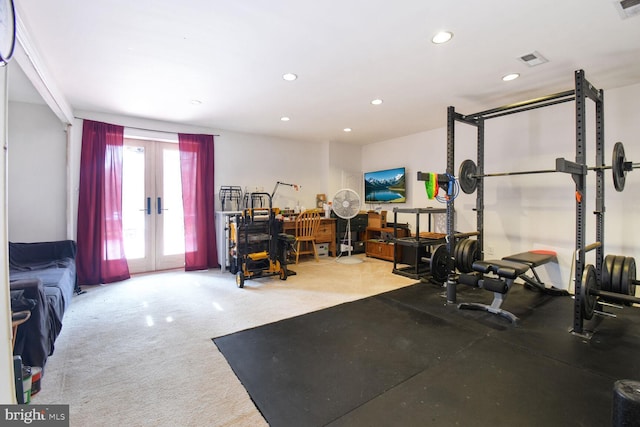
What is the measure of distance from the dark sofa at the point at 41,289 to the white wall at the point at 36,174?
37cm

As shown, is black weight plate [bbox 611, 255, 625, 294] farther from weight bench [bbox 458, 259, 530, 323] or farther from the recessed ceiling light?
the recessed ceiling light

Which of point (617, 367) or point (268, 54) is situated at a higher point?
point (268, 54)

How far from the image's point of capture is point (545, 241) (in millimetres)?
3883

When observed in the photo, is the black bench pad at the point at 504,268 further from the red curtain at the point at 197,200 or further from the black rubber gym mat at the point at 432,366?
the red curtain at the point at 197,200

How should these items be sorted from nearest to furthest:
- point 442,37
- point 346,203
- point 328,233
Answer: point 442,37 < point 346,203 < point 328,233

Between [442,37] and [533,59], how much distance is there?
1.07 metres

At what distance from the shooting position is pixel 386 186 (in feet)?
19.8

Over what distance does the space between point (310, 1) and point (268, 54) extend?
775 mm

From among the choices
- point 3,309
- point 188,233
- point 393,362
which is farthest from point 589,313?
point 188,233

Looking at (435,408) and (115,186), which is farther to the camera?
(115,186)

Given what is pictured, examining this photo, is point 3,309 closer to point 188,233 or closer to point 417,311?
point 417,311

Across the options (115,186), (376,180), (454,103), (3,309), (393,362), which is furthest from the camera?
(376,180)

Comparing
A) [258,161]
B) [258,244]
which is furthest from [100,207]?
[258,161]

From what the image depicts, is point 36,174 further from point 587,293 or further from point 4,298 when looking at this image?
point 587,293
